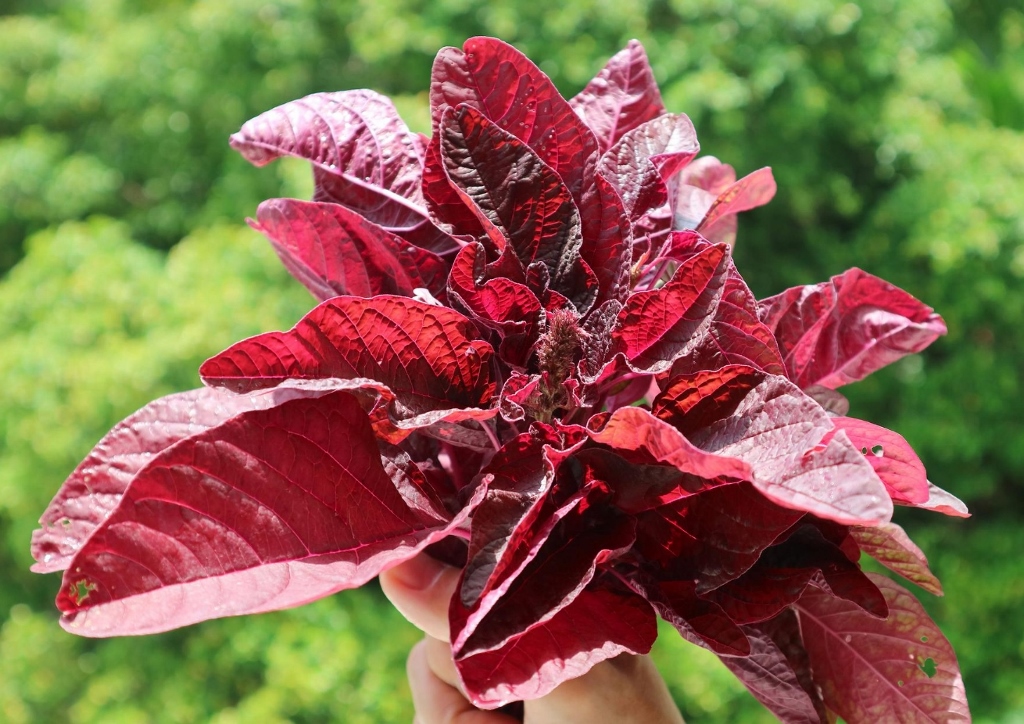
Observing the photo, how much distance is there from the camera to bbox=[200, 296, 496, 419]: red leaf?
0.33 meters

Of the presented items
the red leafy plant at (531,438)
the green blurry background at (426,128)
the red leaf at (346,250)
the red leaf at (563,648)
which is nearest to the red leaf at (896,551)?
the red leafy plant at (531,438)

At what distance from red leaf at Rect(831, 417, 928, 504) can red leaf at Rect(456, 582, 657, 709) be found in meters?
0.11

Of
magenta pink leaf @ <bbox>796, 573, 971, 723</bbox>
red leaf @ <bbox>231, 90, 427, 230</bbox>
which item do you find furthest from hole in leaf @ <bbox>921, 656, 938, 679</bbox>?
red leaf @ <bbox>231, 90, 427, 230</bbox>

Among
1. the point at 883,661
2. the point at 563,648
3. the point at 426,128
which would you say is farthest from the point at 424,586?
the point at 426,128

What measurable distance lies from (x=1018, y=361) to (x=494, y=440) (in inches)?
96.6

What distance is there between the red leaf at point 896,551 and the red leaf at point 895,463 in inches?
1.9

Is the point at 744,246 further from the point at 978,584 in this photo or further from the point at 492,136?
the point at 492,136

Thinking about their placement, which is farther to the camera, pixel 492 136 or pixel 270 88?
pixel 270 88

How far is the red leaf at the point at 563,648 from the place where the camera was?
323 mm

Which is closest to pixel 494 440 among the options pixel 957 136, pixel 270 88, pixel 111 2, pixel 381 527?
pixel 381 527

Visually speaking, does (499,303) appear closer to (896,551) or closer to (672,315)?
(672,315)

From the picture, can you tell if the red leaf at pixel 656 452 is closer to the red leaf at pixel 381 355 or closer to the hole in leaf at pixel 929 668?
the red leaf at pixel 381 355

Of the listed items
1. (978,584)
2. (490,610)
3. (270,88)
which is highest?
(490,610)

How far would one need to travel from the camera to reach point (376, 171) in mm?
449
